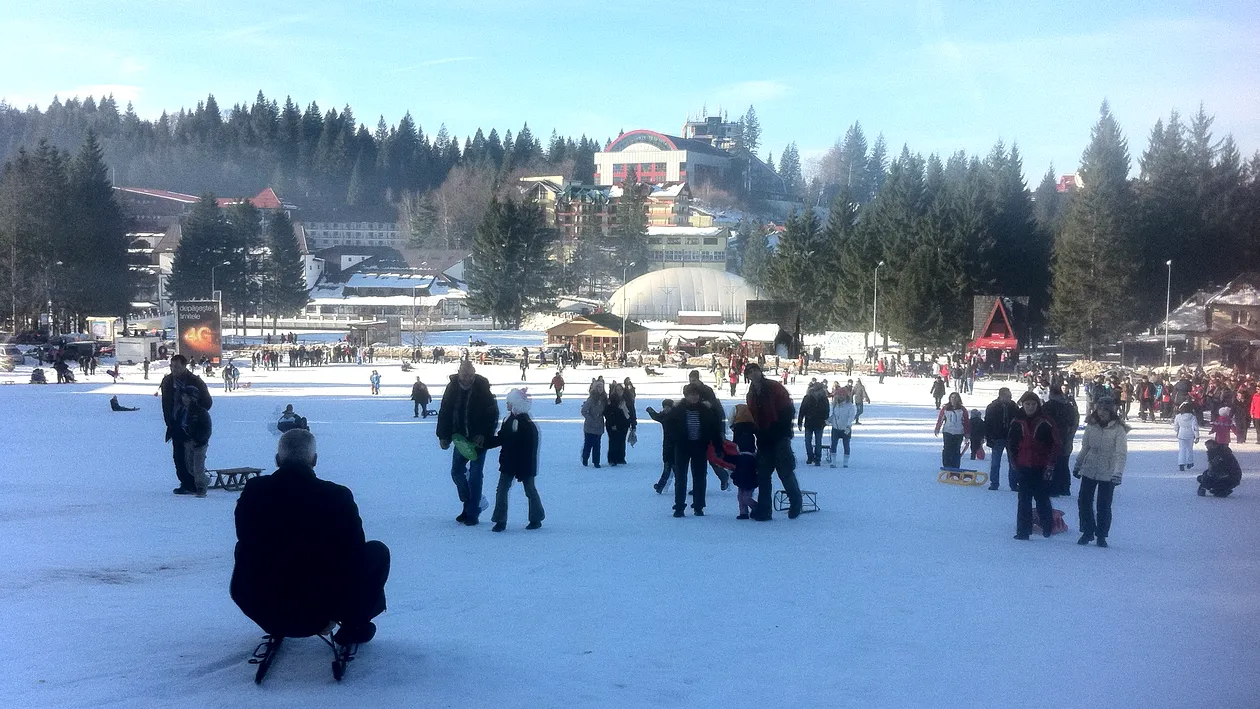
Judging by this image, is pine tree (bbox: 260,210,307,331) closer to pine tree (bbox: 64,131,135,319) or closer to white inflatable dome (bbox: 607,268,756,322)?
pine tree (bbox: 64,131,135,319)

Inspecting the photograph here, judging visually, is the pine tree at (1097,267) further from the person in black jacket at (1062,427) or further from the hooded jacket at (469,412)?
the hooded jacket at (469,412)

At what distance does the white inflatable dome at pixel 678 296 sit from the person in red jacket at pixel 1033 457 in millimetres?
70030

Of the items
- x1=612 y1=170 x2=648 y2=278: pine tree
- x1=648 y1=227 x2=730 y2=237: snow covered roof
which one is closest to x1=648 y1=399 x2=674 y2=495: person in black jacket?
x1=612 y1=170 x2=648 y2=278: pine tree

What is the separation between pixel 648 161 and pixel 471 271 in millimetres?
88097

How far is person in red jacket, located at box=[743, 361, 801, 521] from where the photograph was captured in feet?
28.8

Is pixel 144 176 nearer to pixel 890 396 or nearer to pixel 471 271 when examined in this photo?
pixel 471 271

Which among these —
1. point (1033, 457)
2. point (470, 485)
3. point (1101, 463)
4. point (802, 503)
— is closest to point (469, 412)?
point (470, 485)

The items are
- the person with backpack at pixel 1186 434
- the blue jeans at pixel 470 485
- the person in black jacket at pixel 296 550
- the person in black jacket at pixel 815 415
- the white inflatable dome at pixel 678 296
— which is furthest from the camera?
the white inflatable dome at pixel 678 296

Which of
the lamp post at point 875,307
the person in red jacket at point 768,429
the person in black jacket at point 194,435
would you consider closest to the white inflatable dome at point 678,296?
the lamp post at point 875,307

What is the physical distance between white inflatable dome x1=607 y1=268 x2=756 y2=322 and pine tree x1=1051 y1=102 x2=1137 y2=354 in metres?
30.6

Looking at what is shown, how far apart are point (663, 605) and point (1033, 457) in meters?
4.18

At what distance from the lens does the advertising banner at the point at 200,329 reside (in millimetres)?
39688

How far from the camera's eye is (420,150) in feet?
546

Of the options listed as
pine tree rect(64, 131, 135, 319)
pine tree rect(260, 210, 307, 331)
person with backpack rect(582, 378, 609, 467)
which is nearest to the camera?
person with backpack rect(582, 378, 609, 467)
